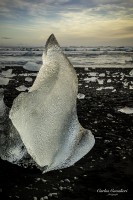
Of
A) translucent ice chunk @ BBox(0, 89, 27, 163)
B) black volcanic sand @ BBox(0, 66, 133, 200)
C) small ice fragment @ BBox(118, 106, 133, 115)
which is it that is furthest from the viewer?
small ice fragment @ BBox(118, 106, 133, 115)

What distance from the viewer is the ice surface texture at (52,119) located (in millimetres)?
4152

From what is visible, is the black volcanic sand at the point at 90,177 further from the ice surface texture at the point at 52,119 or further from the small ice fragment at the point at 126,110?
the small ice fragment at the point at 126,110

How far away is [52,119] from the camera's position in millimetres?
4438

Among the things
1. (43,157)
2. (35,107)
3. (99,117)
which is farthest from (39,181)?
(99,117)

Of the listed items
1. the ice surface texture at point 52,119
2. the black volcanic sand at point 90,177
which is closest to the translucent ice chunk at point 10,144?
the black volcanic sand at point 90,177

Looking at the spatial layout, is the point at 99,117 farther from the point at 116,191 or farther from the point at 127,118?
the point at 116,191

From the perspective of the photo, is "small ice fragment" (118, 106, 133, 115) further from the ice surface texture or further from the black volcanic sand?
the ice surface texture

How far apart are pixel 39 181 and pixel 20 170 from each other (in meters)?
0.47

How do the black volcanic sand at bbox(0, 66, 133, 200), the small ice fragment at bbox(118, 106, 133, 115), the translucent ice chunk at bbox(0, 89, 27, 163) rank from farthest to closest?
the small ice fragment at bbox(118, 106, 133, 115) → the translucent ice chunk at bbox(0, 89, 27, 163) → the black volcanic sand at bbox(0, 66, 133, 200)

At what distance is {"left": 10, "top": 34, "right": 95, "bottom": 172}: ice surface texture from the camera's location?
415cm

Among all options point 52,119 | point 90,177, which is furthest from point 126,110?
point 52,119

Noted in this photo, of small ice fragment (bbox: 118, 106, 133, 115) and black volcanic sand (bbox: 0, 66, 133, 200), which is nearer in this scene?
black volcanic sand (bbox: 0, 66, 133, 200)

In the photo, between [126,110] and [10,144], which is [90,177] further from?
[126,110]

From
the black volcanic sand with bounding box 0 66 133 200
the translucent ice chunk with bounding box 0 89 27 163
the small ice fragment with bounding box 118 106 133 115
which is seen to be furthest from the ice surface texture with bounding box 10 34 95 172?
the small ice fragment with bounding box 118 106 133 115
